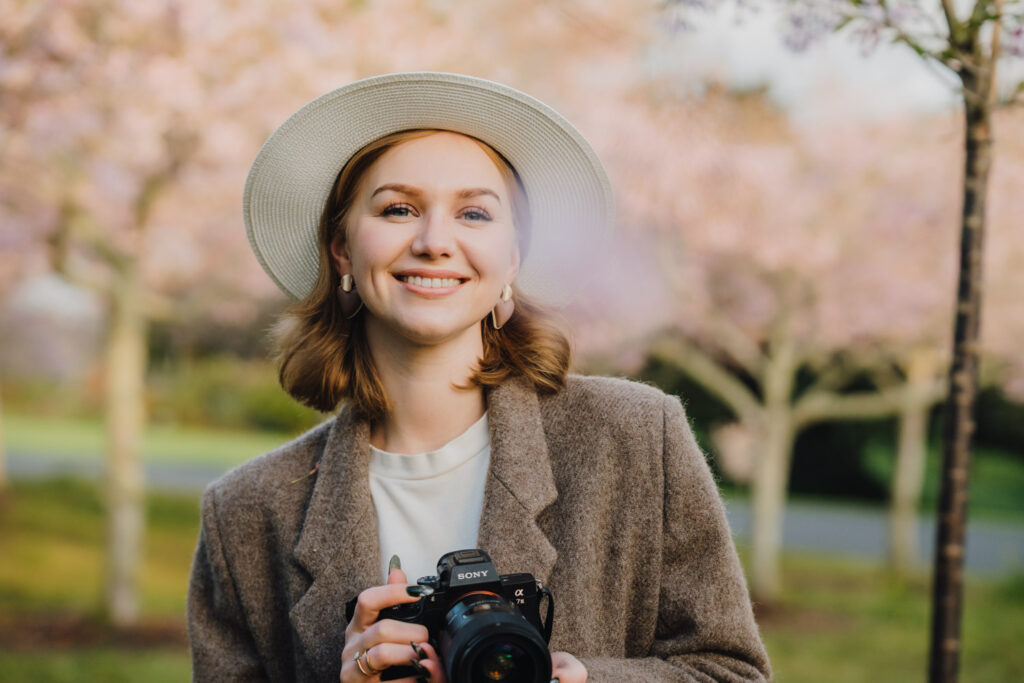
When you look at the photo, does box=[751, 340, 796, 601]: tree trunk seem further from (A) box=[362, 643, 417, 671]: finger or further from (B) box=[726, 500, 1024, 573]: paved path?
(A) box=[362, 643, 417, 671]: finger

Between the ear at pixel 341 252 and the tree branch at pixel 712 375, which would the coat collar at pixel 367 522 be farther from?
the tree branch at pixel 712 375

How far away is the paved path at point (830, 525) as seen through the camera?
12258 mm

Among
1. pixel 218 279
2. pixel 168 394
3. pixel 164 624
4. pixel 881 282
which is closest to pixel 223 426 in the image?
pixel 168 394

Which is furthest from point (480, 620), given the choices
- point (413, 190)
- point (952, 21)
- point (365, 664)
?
point (952, 21)

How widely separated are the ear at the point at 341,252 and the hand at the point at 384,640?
635 millimetres

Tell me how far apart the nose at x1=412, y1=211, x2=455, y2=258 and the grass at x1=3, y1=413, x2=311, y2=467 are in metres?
16.5

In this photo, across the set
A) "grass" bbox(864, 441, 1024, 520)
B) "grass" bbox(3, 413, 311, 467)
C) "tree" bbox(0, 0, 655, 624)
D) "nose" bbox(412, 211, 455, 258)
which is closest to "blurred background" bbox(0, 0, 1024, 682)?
"tree" bbox(0, 0, 655, 624)

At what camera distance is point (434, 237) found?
5.21 ft

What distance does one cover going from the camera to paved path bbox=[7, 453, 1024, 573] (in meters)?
12.3

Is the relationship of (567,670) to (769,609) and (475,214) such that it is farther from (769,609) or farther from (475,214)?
(769,609)

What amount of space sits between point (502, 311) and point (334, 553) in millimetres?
555

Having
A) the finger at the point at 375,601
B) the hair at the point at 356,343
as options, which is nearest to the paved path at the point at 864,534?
the hair at the point at 356,343

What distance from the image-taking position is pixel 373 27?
558 centimetres

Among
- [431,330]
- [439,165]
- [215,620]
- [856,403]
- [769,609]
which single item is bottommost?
[769,609]
